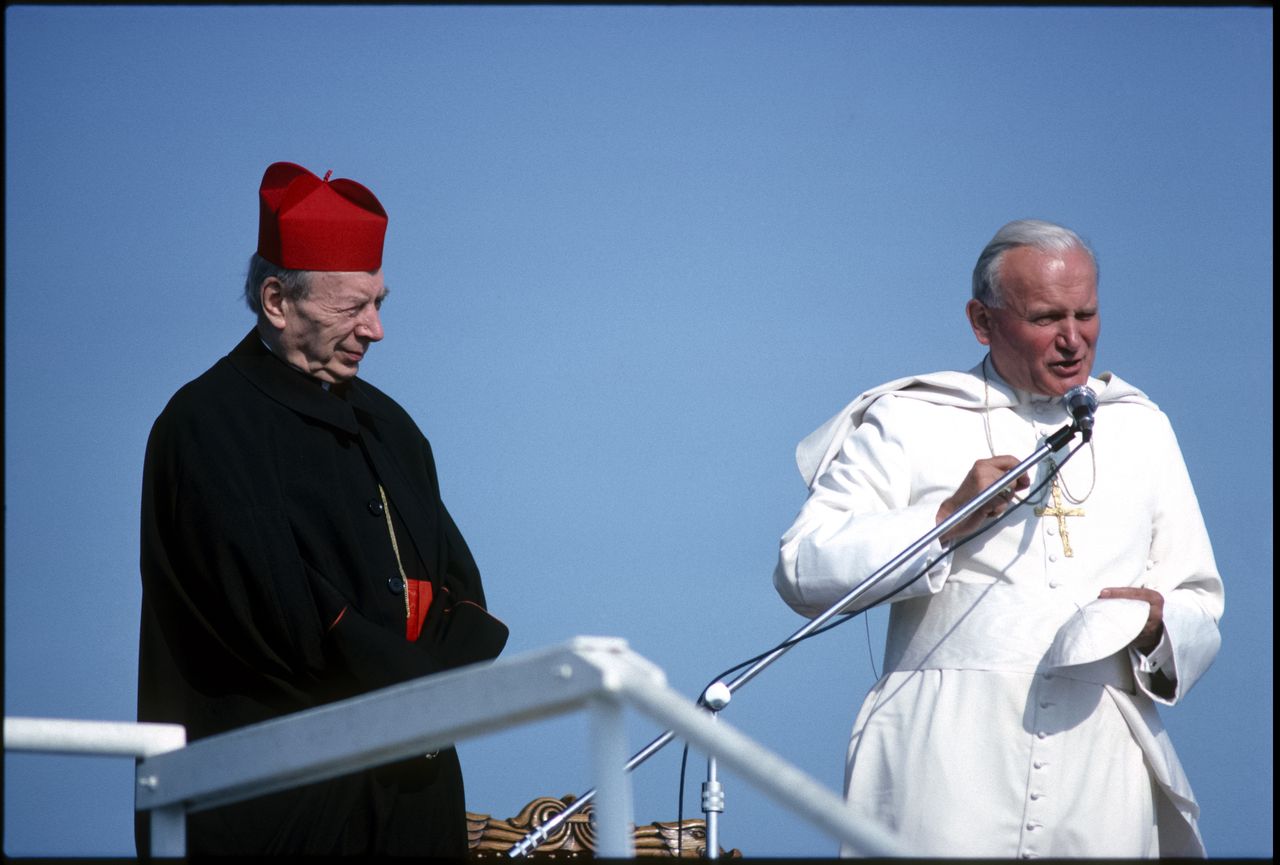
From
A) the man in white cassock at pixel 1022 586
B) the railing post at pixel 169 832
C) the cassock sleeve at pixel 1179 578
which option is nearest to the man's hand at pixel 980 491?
the man in white cassock at pixel 1022 586

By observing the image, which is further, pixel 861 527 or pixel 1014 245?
pixel 1014 245

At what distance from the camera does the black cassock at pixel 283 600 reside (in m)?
3.60

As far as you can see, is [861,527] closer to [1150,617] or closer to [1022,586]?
[1022,586]

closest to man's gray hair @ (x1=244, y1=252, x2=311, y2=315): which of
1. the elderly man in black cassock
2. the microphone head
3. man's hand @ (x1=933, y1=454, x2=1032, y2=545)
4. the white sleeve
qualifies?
the elderly man in black cassock

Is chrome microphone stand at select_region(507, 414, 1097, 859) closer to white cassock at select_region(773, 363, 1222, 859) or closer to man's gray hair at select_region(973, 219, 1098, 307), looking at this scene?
white cassock at select_region(773, 363, 1222, 859)

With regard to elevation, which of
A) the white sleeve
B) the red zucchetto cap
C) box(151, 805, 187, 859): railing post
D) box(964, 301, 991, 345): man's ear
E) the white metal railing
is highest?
the red zucchetto cap

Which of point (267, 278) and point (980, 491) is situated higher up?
point (267, 278)

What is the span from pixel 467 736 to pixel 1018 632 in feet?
7.46

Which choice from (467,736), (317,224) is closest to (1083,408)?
(317,224)

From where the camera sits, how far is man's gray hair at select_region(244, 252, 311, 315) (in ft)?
13.1

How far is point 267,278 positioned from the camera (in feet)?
13.2

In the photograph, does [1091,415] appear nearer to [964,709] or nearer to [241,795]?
[964,709]

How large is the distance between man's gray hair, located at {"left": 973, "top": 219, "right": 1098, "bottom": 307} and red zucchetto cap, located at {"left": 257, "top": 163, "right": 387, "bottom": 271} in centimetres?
142

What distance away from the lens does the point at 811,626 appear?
368 centimetres
